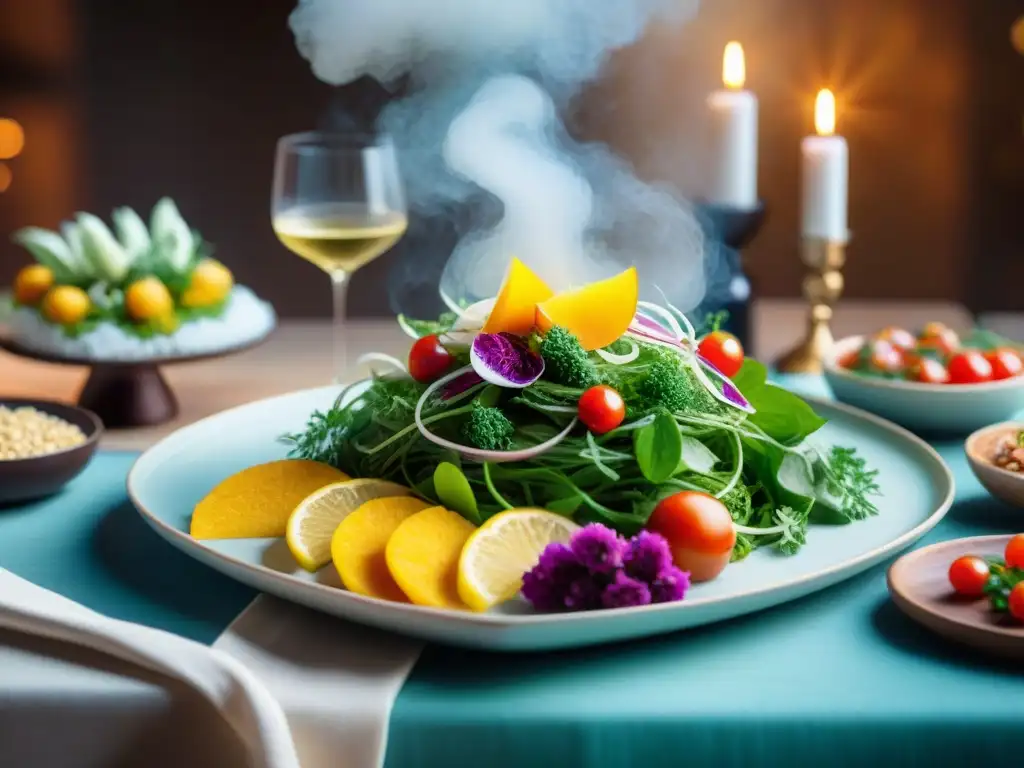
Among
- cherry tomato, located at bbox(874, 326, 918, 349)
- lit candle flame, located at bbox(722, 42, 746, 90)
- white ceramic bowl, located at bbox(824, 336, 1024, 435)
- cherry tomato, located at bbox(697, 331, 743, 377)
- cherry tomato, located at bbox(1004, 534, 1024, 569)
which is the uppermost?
lit candle flame, located at bbox(722, 42, 746, 90)

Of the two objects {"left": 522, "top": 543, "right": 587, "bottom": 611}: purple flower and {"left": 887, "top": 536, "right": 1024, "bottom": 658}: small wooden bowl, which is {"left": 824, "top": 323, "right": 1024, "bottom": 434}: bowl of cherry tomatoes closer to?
{"left": 887, "top": 536, "right": 1024, "bottom": 658}: small wooden bowl

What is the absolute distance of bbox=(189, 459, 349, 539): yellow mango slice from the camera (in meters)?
1.22

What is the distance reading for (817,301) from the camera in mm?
2260

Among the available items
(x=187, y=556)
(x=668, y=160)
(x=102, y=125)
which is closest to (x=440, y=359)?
(x=187, y=556)

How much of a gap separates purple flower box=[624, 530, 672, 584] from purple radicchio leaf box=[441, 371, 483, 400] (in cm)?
35

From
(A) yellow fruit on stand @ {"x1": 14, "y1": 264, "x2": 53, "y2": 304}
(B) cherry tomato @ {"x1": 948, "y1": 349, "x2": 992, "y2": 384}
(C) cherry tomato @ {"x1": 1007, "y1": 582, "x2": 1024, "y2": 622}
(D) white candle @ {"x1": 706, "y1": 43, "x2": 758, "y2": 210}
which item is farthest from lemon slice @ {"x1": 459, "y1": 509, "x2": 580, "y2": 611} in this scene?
(D) white candle @ {"x1": 706, "y1": 43, "x2": 758, "y2": 210}

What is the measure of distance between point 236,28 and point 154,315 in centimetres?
117

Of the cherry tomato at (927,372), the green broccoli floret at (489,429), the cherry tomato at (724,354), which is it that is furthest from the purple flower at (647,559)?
the cherry tomato at (927,372)

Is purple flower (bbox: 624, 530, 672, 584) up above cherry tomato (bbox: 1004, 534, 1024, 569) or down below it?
above

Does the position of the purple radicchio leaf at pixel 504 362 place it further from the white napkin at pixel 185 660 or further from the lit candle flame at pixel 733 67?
the lit candle flame at pixel 733 67

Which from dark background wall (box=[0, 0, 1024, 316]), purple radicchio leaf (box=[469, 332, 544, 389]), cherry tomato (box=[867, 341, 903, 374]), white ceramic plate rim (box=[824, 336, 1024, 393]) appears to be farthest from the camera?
dark background wall (box=[0, 0, 1024, 316])

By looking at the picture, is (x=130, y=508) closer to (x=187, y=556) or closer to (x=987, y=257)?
(x=187, y=556)

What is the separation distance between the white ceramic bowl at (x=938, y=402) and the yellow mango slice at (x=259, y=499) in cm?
82

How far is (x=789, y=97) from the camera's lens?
2824 mm
